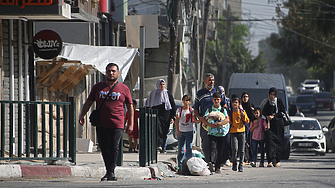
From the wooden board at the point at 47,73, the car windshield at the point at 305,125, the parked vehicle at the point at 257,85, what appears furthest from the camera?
the car windshield at the point at 305,125

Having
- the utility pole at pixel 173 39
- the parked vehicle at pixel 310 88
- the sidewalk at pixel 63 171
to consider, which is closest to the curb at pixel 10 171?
the sidewalk at pixel 63 171

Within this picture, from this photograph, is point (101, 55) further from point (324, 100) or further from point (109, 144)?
point (324, 100)

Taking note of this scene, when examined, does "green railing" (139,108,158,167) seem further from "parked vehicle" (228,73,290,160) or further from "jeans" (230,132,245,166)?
"parked vehicle" (228,73,290,160)

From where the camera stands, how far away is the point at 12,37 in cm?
1236

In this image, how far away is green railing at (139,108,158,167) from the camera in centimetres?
968

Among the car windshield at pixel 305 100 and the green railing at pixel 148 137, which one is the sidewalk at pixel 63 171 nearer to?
the green railing at pixel 148 137

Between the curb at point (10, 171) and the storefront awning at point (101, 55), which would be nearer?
the curb at point (10, 171)

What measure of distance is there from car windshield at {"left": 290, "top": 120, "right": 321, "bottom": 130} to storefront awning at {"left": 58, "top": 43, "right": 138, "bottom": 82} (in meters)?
7.06

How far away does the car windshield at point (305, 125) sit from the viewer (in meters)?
20.0

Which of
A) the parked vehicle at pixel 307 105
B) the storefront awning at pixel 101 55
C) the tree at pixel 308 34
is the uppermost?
the tree at pixel 308 34

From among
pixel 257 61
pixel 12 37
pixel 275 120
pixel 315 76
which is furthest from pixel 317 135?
pixel 315 76

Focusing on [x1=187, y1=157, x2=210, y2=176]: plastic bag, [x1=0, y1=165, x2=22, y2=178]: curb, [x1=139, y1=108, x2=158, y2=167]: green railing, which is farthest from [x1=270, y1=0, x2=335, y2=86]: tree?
[x1=0, y1=165, x2=22, y2=178]: curb

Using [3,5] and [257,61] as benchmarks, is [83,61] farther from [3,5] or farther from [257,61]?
[257,61]

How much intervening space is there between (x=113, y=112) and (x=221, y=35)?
66995 mm
